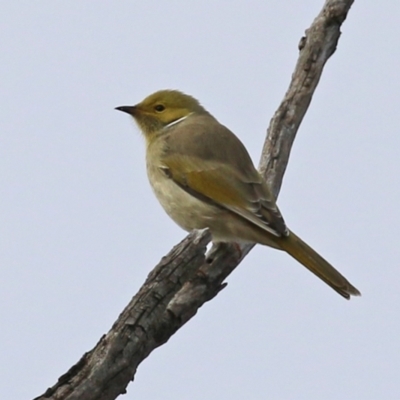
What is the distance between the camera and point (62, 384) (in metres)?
5.36

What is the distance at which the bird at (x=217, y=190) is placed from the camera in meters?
7.55

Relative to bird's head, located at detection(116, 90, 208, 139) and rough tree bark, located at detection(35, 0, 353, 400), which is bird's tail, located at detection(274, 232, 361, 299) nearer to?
rough tree bark, located at detection(35, 0, 353, 400)

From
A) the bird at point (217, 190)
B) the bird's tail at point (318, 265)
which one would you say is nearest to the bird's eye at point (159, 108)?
the bird at point (217, 190)

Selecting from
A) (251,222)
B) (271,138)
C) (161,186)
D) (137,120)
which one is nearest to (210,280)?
(251,222)

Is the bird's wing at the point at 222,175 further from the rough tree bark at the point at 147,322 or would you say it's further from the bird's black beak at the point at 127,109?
the bird's black beak at the point at 127,109

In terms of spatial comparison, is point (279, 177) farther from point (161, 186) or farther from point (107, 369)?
point (107, 369)

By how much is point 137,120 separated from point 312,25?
1889 millimetres

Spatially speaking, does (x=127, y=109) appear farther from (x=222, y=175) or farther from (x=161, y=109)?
(x=222, y=175)

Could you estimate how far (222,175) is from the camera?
26.4ft

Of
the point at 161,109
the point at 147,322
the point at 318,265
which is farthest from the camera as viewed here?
the point at 161,109

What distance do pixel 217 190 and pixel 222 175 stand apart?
18cm

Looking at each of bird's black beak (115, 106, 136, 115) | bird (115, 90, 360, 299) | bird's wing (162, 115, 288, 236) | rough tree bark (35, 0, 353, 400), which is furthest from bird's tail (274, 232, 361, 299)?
bird's black beak (115, 106, 136, 115)

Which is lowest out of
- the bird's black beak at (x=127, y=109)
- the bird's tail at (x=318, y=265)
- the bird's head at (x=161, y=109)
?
the bird's tail at (x=318, y=265)

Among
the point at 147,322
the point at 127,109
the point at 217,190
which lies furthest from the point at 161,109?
the point at 147,322
